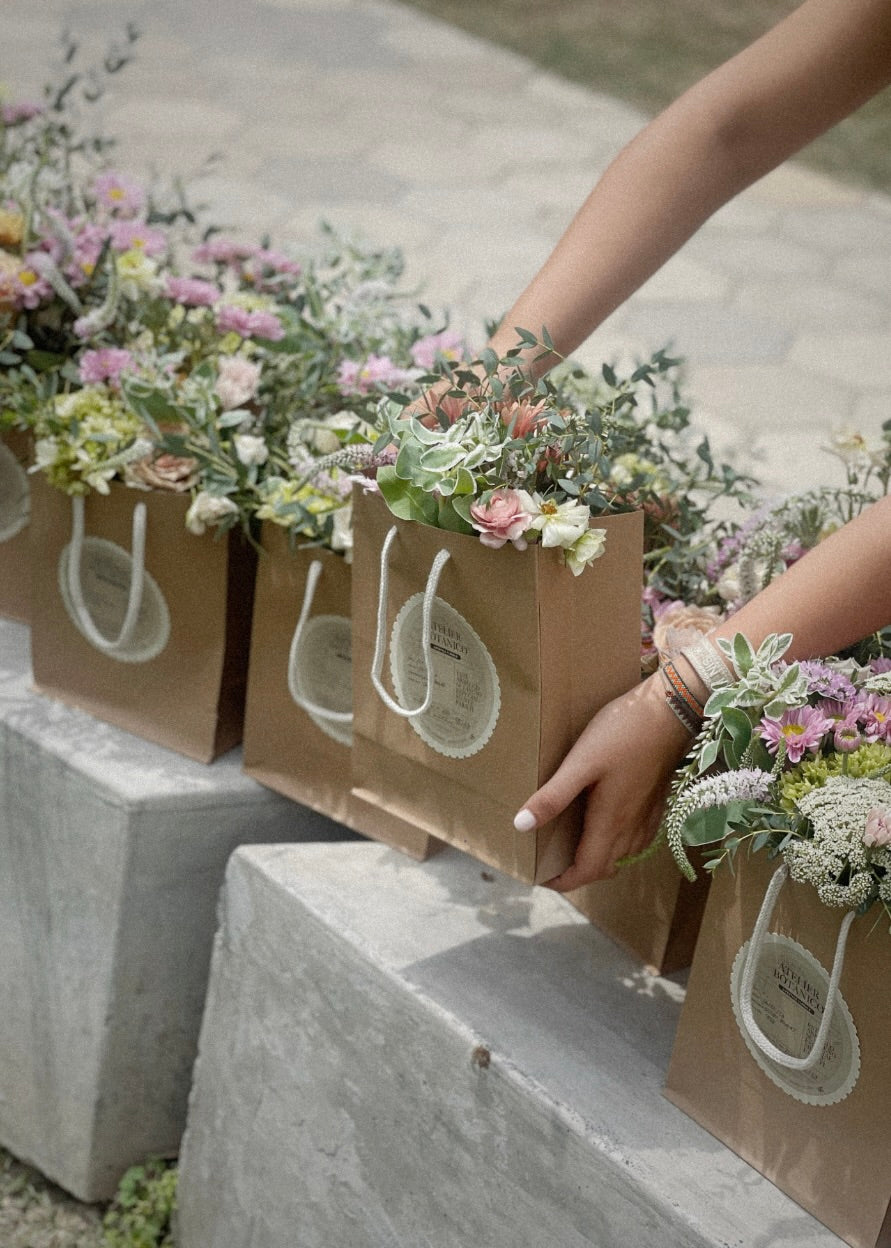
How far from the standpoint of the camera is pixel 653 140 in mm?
1188

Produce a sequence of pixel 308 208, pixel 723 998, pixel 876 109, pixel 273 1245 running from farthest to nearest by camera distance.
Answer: pixel 876 109 → pixel 308 208 → pixel 273 1245 → pixel 723 998

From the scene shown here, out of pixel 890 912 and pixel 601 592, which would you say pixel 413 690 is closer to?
pixel 601 592

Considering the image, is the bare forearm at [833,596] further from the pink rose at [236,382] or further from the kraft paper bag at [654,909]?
the pink rose at [236,382]

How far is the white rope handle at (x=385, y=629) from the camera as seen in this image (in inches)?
40.6

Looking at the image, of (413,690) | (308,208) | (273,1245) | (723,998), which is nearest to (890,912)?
(723,998)

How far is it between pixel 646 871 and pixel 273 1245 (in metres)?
0.51

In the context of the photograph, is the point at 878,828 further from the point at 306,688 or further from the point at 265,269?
the point at 265,269

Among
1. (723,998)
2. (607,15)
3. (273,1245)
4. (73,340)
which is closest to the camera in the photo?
(723,998)

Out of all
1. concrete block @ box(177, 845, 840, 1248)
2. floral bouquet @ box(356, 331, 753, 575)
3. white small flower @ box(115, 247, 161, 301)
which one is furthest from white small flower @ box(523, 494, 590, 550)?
white small flower @ box(115, 247, 161, 301)

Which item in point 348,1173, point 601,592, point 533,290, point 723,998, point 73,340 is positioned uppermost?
point 533,290

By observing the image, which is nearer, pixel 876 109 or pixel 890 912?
pixel 890 912

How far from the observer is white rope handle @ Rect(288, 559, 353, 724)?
4.34 ft

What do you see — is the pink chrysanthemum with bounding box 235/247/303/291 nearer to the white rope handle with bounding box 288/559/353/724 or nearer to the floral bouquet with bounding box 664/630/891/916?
the white rope handle with bounding box 288/559/353/724

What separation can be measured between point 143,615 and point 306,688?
0.22 metres
